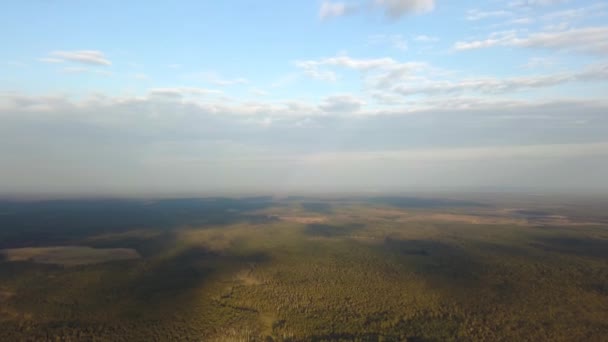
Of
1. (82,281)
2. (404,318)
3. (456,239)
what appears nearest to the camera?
(404,318)

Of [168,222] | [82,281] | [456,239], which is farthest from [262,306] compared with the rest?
[168,222]

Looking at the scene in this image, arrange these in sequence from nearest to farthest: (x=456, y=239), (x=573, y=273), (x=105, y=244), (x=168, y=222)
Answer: (x=573, y=273) < (x=105, y=244) < (x=456, y=239) < (x=168, y=222)

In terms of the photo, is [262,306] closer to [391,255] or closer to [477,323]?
[477,323]

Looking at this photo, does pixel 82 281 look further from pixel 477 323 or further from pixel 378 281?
pixel 477 323

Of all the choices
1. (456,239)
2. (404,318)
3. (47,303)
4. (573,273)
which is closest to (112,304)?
(47,303)

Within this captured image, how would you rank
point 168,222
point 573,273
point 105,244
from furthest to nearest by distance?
1. point 168,222
2. point 105,244
3. point 573,273

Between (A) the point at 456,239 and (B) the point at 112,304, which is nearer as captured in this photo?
(B) the point at 112,304
